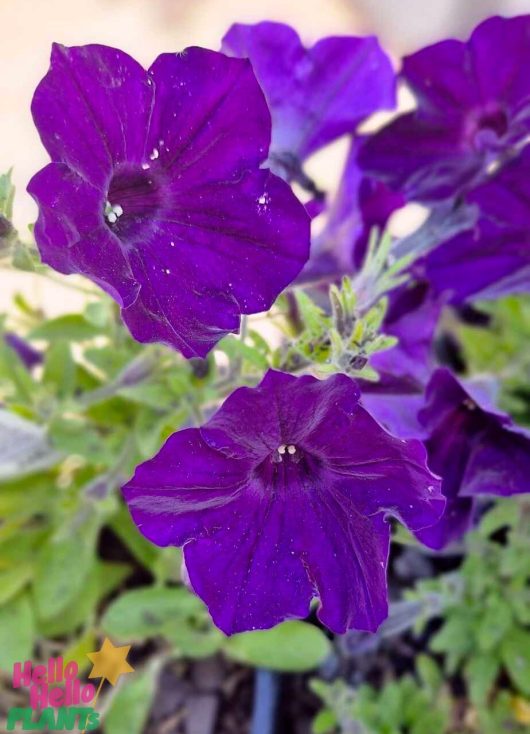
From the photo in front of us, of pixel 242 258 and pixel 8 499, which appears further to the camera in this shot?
pixel 8 499

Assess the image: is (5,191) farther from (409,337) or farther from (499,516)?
(499,516)

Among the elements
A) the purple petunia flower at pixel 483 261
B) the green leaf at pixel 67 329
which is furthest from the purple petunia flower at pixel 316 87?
the green leaf at pixel 67 329

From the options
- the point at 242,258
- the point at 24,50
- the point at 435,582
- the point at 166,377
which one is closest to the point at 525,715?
the point at 435,582

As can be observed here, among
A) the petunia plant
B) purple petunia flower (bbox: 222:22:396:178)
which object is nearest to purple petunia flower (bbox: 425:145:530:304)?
the petunia plant

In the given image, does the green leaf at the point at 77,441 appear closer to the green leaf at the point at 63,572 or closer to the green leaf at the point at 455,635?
the green leaf at the point at 63,572

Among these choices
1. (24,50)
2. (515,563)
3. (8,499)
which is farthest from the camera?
(24,50)

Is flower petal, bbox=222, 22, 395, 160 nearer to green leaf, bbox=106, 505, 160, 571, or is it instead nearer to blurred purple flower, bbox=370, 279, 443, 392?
blurred purple flower, bbox=370, 279, 443, 392

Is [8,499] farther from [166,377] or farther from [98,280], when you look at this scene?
[98,280]
